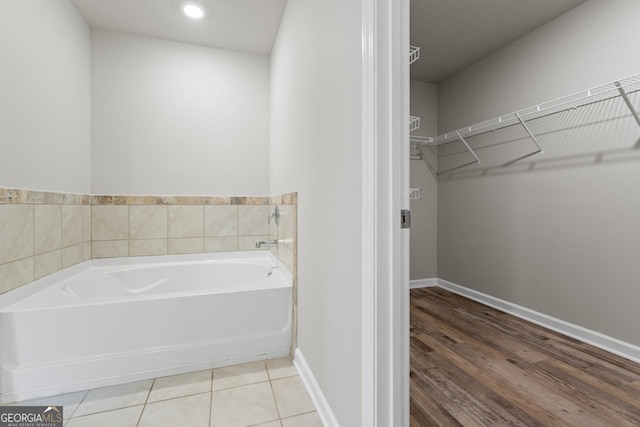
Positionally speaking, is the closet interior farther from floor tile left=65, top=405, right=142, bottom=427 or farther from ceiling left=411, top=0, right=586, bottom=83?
floor tile left=65, top=405, right=142, bottom=427

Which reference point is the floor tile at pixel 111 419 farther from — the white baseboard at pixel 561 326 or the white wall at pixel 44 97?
the white baseboard at pixel 561 326

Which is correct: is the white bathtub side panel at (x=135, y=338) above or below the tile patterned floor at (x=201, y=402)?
above

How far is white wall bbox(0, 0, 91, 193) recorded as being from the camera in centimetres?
157

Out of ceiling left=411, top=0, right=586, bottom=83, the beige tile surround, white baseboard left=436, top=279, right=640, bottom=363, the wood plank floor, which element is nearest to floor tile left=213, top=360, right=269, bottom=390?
the wood plank floor

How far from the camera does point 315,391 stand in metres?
1.47

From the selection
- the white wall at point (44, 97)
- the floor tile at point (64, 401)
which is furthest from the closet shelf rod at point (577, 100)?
the floor tile at point (64, 401)

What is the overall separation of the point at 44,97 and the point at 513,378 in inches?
131

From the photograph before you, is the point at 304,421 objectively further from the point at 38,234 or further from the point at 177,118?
the point at 177,118

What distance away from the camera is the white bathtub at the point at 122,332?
151cm

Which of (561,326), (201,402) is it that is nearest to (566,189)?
(561,326)

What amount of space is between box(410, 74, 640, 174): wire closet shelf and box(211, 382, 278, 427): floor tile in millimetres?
2568

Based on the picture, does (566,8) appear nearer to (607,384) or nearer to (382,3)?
(382,3)

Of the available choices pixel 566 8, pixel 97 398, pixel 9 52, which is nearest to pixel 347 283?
pixel 97 398

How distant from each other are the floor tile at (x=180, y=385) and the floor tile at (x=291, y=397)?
39cm
